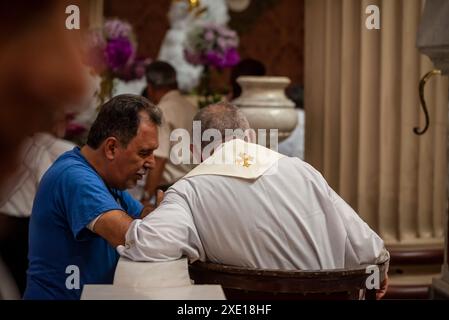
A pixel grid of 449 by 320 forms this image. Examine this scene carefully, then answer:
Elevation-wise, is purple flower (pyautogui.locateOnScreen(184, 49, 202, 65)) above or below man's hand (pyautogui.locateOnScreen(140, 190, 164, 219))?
above

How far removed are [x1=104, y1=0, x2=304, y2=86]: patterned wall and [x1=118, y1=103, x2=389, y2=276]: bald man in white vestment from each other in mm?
7822

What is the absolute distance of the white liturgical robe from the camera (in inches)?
98.5

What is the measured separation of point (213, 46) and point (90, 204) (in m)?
4.00

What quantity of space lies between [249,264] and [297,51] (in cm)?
842

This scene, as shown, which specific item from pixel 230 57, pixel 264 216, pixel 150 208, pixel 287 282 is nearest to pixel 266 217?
pixel 264 216

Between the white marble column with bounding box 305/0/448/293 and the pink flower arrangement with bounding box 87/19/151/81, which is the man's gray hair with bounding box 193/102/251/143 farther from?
the pink flower arrangement with bounding box 87/19/151/81

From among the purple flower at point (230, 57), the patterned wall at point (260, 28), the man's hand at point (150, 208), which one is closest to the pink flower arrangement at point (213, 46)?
the purple flower at point (230, 57)

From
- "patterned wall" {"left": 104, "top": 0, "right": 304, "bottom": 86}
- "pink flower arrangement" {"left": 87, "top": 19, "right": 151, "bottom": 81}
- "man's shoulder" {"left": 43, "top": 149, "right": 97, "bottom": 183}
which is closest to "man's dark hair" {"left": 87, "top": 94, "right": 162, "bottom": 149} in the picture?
"man's shoulder" {"left": 43, "top": 149, "right": 97, "bottom": 183}

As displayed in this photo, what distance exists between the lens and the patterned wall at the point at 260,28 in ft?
34.2

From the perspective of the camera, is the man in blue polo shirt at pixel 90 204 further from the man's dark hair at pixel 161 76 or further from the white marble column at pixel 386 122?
the man's dark hair at pixel 161 76

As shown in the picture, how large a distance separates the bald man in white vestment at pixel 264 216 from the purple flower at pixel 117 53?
9.71 ft

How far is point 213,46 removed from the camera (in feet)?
20.5
